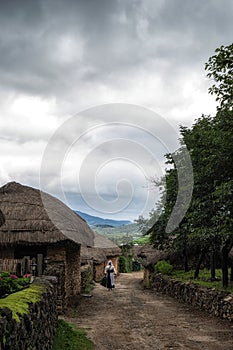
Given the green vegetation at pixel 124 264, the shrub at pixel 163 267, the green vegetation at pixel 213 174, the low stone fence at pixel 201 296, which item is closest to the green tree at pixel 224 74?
the green vegetation at pixel 213 174

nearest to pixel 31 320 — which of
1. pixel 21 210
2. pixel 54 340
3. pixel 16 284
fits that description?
pixel 16 284

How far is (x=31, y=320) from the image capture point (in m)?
5.76

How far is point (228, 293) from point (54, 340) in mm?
6625

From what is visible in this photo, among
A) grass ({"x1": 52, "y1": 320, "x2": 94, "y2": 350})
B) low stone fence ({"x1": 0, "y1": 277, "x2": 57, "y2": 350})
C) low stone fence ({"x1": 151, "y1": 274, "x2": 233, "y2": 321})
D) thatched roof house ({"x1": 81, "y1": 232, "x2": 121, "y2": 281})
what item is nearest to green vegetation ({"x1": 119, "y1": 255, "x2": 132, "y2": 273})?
thatched roof house ({"x1": 81, "y1": 232, "x2": 121, "y2": 281})

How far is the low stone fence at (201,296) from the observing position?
41.4ft

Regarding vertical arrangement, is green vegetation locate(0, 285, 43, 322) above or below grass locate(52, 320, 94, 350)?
above

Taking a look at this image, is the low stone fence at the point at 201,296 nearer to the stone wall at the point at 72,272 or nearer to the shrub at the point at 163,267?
the shrub at the point at 163,267

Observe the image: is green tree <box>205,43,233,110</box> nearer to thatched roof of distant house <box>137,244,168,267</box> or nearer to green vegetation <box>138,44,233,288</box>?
green vegetation <box>138,44,233,288</box>

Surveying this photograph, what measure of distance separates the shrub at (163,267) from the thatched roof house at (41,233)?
24.6 feet

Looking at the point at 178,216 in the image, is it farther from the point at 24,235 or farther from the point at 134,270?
the point at 134,270

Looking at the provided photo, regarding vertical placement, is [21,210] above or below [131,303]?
above

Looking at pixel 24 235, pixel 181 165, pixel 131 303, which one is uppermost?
pixel 181 165

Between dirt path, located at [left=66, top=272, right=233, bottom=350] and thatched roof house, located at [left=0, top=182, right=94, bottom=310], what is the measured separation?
169 cm

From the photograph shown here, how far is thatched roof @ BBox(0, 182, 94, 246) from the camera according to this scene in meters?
15.1
